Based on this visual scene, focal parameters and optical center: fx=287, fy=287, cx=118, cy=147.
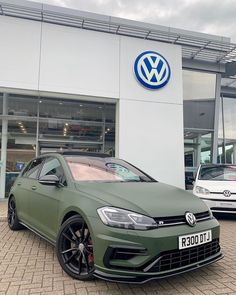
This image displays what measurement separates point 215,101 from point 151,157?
5.54 m

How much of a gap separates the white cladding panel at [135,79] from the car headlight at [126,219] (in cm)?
764

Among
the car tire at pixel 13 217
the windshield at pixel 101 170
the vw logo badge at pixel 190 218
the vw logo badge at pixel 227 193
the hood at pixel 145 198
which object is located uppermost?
the windshield at pixel 101 170

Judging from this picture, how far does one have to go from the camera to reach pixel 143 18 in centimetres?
1198

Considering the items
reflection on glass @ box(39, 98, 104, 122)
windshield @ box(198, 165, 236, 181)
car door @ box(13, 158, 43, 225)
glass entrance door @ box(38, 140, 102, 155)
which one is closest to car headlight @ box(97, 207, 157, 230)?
car door @ box(13, 158, 43, 225)

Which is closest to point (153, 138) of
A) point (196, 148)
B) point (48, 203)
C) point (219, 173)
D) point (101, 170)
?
point (219, 173)

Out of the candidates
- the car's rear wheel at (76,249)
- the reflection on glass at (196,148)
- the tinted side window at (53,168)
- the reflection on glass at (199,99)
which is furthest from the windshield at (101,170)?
the reflection on glass at (199,99)

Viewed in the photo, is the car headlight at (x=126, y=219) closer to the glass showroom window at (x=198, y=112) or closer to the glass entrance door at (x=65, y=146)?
the glass entrance door at (x=65, y=146)

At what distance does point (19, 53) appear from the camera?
936 cm

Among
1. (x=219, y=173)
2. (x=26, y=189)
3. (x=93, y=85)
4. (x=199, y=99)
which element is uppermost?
(x=199, y=99)

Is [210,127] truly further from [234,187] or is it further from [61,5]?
[61,5]

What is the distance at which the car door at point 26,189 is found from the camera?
4941 millimetres

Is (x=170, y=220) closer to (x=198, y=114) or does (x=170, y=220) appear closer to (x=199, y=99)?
(x=198, y=114)

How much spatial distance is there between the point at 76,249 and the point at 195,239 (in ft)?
4.49

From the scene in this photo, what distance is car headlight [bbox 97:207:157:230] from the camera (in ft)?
9.68
